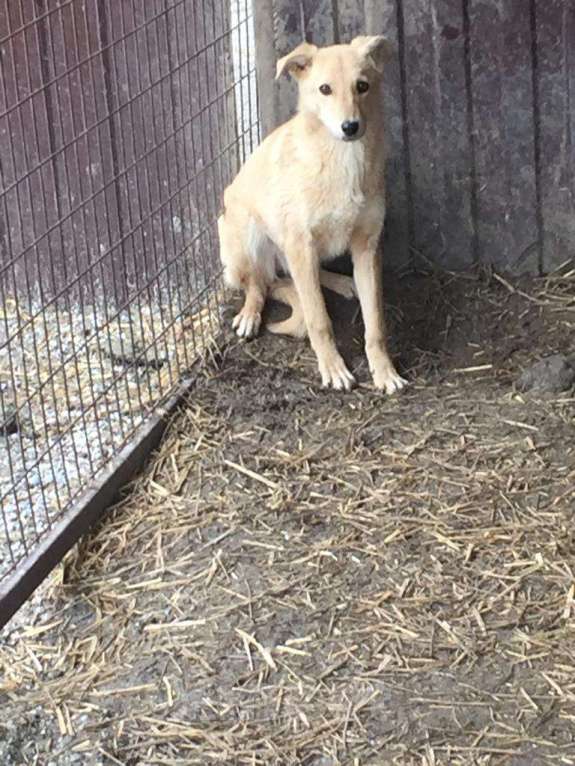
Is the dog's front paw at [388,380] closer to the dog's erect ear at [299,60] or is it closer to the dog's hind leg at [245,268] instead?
the dog's hind leg at [245,268]

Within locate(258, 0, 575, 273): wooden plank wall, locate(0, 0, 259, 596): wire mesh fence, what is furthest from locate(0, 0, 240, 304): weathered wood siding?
locate(258, 0, 575, 273): wooden plank wall

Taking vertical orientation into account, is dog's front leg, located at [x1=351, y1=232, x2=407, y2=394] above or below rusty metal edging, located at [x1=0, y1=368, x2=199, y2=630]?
above

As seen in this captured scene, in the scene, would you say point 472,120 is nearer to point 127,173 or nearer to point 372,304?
point 372,304

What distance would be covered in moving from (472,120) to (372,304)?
3.21 ft

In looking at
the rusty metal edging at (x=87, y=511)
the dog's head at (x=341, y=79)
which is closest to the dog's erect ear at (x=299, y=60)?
the dog's head at (x=341, y=79)

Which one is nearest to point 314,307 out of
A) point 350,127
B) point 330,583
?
point 350,127

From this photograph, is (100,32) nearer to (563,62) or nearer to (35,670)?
(563,62)

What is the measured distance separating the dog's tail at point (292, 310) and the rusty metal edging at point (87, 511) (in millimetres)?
415

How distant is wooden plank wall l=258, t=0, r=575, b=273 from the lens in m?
5.25

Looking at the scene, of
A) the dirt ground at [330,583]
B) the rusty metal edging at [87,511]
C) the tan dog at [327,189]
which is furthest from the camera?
the tan dog at [327,189]

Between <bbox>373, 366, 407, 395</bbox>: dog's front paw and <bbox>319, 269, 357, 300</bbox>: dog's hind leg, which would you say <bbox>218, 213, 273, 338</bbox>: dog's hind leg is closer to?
<bbox>319, 269, 357, 300</bbox>: dog's hind leg

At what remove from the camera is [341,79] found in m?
4.74

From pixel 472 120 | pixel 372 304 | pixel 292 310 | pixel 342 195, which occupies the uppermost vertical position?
pixel 472 120

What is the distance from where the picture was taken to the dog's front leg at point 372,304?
5.02 meters
